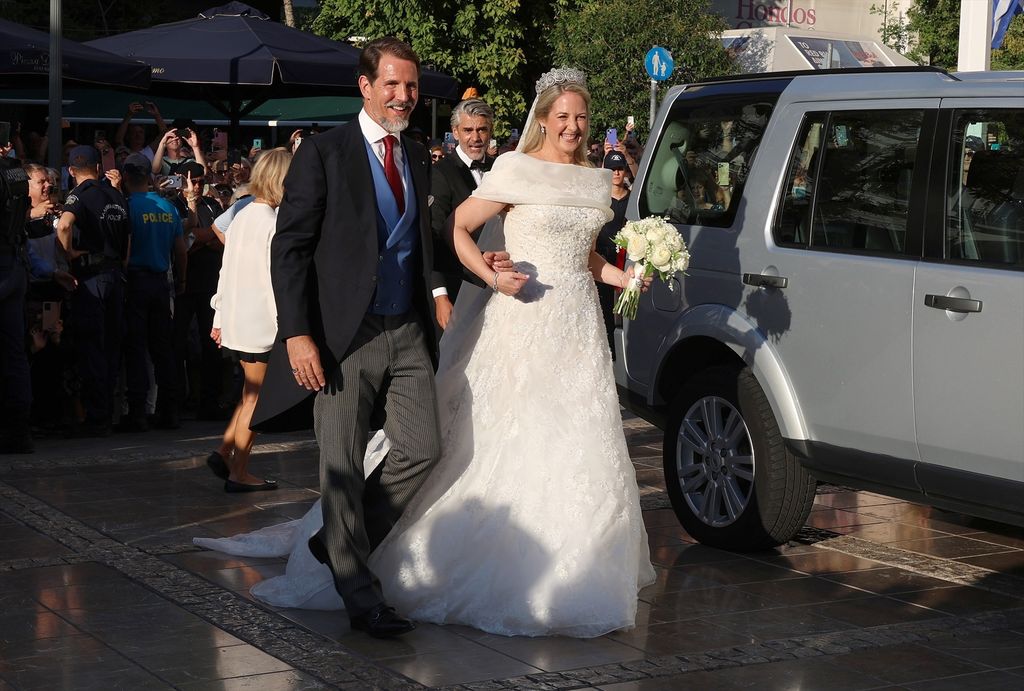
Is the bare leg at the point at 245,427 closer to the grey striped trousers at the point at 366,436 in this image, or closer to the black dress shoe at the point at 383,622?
the grey striped trousers at the point at 366,436

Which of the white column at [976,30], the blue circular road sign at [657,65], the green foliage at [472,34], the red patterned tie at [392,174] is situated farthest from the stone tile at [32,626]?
the green foliage at [472,34]

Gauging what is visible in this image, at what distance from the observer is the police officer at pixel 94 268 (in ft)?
33.7

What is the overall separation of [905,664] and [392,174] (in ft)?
8.34

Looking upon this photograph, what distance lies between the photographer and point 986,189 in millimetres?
5816

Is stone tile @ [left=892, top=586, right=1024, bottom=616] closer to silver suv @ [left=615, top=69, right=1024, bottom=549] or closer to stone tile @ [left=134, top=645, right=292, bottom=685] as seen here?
silver suv @ [left=615, top=69, right=1024, bottom=549]

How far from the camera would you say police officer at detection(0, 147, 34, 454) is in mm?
9320

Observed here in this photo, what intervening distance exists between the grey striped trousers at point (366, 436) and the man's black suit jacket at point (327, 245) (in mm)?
134

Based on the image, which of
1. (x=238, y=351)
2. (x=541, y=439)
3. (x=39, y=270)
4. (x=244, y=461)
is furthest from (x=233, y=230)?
(x=541, y=439)

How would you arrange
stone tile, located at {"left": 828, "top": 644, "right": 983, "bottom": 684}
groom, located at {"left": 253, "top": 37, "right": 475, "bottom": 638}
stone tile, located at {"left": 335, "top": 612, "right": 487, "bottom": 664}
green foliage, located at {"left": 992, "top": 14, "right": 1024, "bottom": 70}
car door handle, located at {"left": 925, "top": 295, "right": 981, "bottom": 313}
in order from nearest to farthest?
stone tile, located at {"left": 828, "top": 644, "right": 983, "bottom": 684}
stone tile, located at {"left": 335, "top": 612, "right": 487, "bottom": 664}
groom, located at {"left": 253, "top": 37, "right": 475, "bottom": 638}
car door handle, located at {"left": 925, "top": 295, "right": 981, "bottom": 313}
green foliage, located at {"left": 992, "top": 14, "right": 1024, "bottom": 70}

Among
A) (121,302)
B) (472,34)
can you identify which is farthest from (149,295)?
(472,34)

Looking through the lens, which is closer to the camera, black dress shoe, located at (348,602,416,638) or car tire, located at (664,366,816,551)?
black dress shoe, located at (348,602,416,638)

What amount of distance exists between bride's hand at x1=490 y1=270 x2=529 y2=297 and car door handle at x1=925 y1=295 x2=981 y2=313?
1576 millimetres

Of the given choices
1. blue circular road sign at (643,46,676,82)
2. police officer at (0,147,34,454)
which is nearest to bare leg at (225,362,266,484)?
police officer at (0,147,34,454)

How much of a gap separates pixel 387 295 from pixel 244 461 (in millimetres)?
3048
